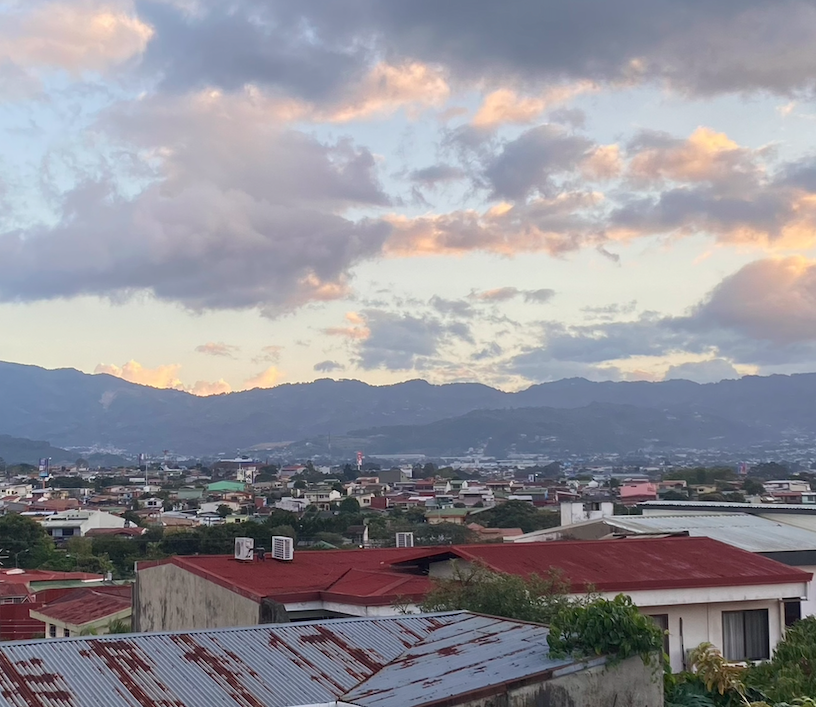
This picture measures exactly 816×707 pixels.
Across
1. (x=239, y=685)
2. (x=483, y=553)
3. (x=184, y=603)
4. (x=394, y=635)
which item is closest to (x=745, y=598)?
(x=483, y=553)

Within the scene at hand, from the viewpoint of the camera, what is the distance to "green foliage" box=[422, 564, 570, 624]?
54.2 feet

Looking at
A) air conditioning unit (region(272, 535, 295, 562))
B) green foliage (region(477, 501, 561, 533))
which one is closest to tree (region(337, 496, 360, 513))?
green foliage (region(477, 501, 561, 533))

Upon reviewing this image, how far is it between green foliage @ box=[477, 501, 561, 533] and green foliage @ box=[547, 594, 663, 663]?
2853 inches

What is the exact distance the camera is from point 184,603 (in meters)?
22.2

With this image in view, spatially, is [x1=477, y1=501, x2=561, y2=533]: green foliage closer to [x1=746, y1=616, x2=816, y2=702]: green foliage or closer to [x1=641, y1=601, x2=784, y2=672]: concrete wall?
[x1=641, y1=601, x2=784, y2=672]: concrete wall

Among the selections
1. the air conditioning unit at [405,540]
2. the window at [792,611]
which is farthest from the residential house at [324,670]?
the air conditioning unit at [405,540]

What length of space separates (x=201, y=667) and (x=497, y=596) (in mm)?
6000

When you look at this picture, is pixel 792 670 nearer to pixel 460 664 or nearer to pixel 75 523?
pixel 460 664

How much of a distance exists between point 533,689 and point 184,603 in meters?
13.2

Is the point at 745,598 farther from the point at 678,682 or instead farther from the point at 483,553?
the point at 678,682

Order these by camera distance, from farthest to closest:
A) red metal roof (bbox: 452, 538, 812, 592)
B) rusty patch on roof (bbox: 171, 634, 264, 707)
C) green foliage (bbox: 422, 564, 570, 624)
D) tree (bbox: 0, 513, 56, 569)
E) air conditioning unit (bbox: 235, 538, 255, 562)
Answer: tree (bbox: 0, 513, 56, 569)
air conditioning unit (bbox: 235, 538, 255, 562)
red metal roof (bbox: 452, 538, 812, 592)
green foliage (bbox: 422, 564, 570, 624)
rusty patch on roof (bbox: 171, 634, 264, 707)

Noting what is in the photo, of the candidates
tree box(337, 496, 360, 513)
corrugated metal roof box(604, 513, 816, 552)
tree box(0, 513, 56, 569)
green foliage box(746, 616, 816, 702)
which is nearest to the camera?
green foliage box(746, 616, 816, 702)

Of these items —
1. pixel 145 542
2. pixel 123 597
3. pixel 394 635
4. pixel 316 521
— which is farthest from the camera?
pixel 316 521

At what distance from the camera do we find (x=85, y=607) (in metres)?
34.1
